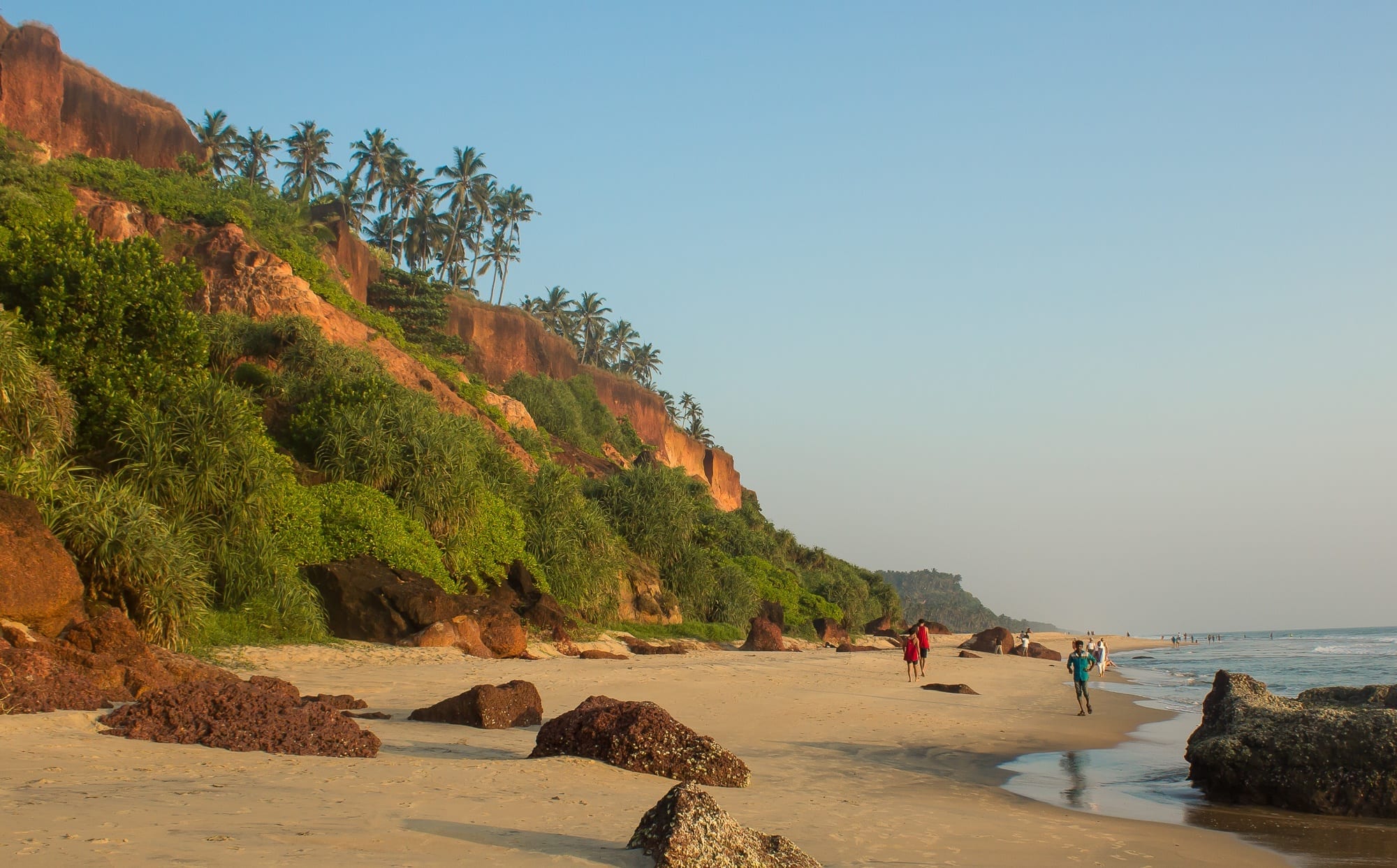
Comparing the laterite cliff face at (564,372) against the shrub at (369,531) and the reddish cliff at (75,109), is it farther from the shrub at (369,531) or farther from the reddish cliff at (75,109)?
the shrub at (369,531)

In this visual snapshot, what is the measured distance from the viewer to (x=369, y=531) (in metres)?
18.8

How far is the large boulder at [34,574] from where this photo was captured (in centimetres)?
990

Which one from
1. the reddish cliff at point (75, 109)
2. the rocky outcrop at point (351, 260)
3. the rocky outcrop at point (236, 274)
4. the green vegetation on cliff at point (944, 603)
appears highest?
the reddish cliff at point (75, 109)

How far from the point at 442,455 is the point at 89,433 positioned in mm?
7182

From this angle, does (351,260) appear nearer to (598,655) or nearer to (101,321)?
(101,321)

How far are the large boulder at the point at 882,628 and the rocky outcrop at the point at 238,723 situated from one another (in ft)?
145

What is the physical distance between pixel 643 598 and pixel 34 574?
68.6 feet

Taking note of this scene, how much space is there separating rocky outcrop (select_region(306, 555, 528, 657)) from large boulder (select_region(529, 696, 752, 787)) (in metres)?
9.51

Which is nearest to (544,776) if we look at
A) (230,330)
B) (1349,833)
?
(1349,833)

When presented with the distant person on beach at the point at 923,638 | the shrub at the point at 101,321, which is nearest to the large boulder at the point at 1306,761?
the distant person on beach at the point at 923,638

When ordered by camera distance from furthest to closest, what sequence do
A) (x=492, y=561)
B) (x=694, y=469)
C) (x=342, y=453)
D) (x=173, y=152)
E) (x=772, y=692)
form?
(x=694, y=469) → (x=173, y=152) → (x=492, y=561) → (x=342, y=453) → (x=772, y=692)

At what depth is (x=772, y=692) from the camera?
15750 millimetres

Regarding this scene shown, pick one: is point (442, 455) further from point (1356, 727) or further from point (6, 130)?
point (6, 130)

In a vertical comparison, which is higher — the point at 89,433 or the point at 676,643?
the point at 89,433
